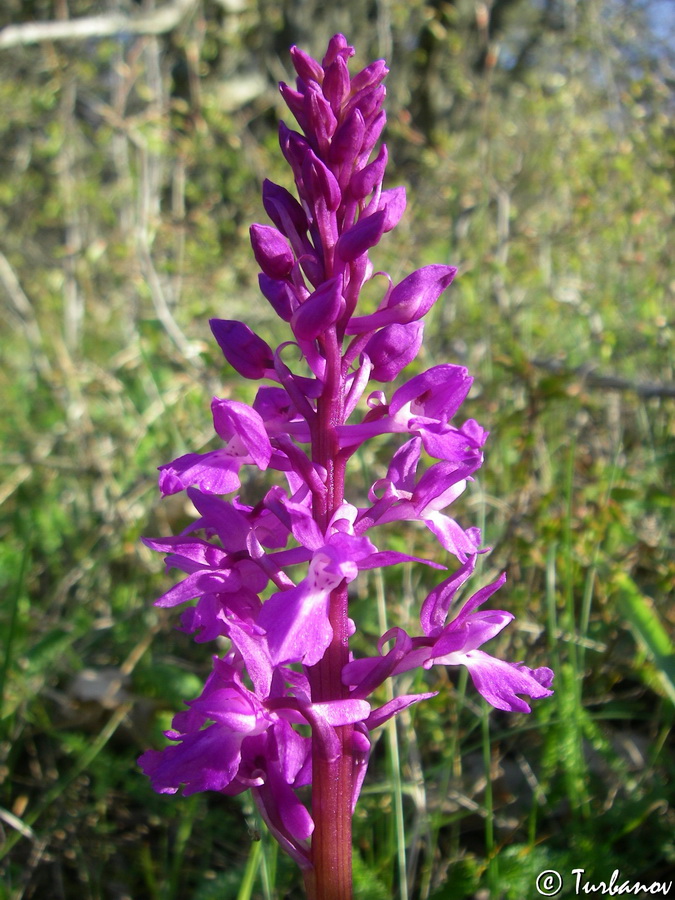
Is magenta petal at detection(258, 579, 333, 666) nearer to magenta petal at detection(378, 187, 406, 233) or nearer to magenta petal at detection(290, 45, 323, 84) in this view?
magenta petal at detection(378, 187, 406, 233)

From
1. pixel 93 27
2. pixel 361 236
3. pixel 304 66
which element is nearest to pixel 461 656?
pixel 361 236

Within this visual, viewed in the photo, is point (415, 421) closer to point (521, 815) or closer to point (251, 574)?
point (251, 574)

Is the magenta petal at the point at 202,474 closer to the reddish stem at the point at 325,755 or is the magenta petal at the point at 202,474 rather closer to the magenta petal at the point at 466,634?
the reddish stem at the point at 325,755

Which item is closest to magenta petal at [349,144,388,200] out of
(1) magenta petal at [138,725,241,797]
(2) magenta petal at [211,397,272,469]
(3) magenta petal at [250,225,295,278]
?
(3) magenta petal at [250,225,295,278]

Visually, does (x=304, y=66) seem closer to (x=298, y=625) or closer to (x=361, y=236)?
(x=361, y=236)

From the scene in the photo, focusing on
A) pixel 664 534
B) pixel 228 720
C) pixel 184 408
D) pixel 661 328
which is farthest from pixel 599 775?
pixel 184 408

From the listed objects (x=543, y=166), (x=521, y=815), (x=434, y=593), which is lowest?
(x=521, y=815)
